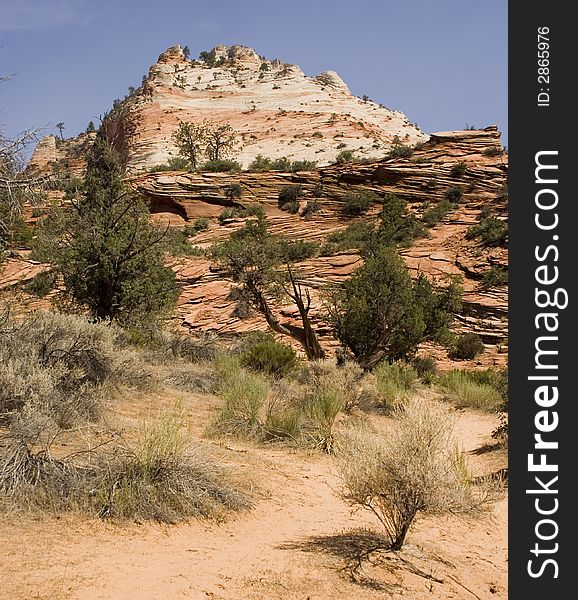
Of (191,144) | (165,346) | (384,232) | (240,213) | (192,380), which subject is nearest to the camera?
(192,380)

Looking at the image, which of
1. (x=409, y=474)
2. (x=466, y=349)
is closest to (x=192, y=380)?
(x=409, y=474)

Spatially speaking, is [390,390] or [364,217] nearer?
[390,390]

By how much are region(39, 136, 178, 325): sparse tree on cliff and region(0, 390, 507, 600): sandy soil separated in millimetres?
9565

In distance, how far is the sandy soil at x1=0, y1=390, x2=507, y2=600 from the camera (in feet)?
11.5

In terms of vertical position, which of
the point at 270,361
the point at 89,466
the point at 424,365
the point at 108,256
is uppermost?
the point at 108,256

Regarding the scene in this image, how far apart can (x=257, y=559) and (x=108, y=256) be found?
35.8 ft

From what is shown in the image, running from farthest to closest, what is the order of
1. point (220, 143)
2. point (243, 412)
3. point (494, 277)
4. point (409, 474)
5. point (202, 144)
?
point (220, 143)
point (202, 144)
point (494, 277)
point (243, 412)
point (409, 474)

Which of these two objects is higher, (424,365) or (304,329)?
(304,329)

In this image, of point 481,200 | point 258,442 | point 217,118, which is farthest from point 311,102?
point 258,442

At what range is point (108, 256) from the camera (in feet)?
45.4

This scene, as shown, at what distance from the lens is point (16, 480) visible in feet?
14.6

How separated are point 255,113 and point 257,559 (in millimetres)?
67919

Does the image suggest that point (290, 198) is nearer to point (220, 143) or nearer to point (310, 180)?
point (310, 180)

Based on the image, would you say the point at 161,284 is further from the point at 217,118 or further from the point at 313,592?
the point at 217,118
